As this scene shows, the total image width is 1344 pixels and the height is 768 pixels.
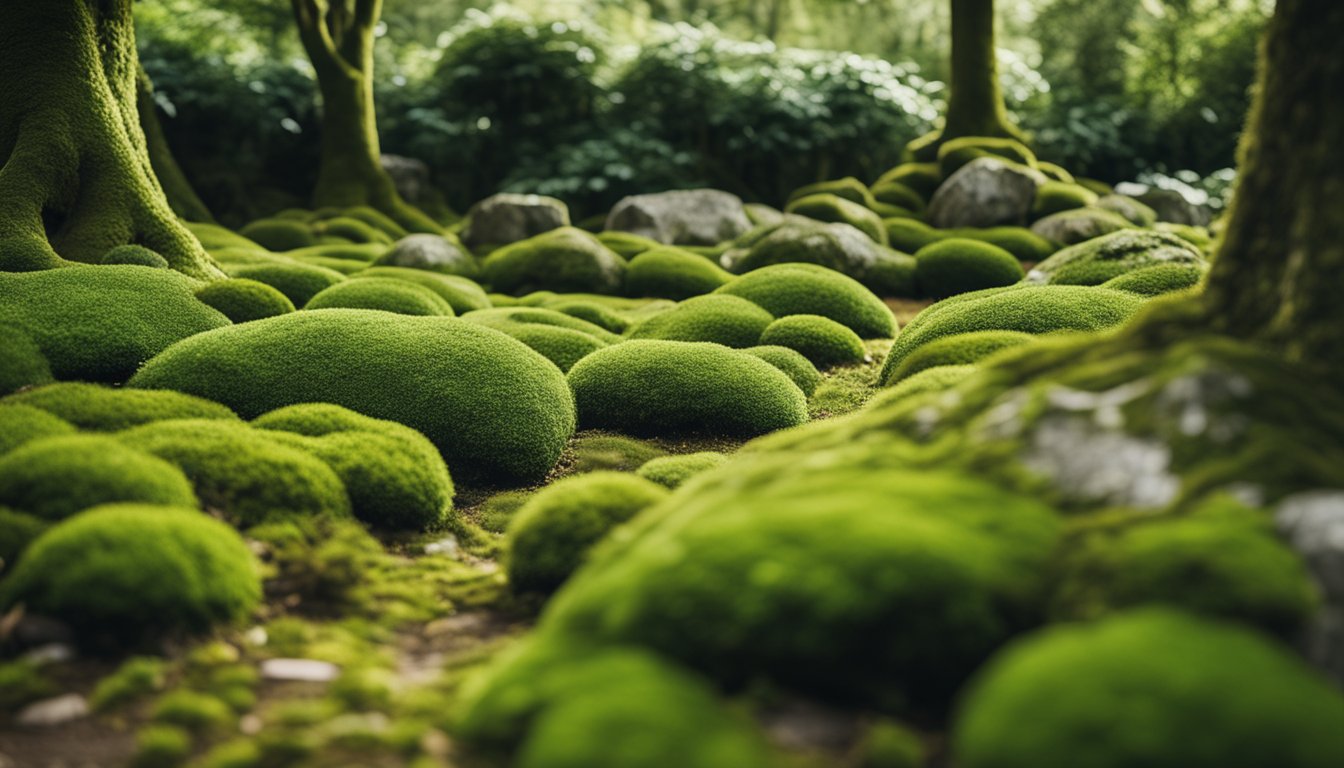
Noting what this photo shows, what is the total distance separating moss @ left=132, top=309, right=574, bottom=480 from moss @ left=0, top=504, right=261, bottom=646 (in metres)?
3.38

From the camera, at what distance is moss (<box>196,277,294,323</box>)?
33.1ft

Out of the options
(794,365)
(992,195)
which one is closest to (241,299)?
(794,365)

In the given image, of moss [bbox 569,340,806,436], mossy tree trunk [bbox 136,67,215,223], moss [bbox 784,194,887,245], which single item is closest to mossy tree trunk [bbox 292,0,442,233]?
mossy tree trunk [bbox 136,67,215,223]

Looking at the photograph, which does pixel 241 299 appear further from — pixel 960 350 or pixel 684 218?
pixel 684 218

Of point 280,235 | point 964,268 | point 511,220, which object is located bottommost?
point 280,235

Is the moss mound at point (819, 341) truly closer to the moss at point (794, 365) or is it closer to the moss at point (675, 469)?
the moss at point (794, 365)

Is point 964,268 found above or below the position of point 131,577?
below

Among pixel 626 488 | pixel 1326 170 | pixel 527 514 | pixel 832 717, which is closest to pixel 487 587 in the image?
pixel 527 514

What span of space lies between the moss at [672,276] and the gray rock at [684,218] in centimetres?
381

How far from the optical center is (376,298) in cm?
1205

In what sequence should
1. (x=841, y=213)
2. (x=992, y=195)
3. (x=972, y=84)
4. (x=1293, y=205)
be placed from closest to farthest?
(x=1293, y=205) → (x=841, y=213) → (x=992, y=195) → (x=972, y=84)

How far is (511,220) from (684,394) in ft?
41.1

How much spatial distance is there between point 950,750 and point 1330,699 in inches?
39.8

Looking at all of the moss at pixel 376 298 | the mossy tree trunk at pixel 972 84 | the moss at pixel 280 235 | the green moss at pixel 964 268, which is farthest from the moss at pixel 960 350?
the mossy tree trunk at pixel 972 84
